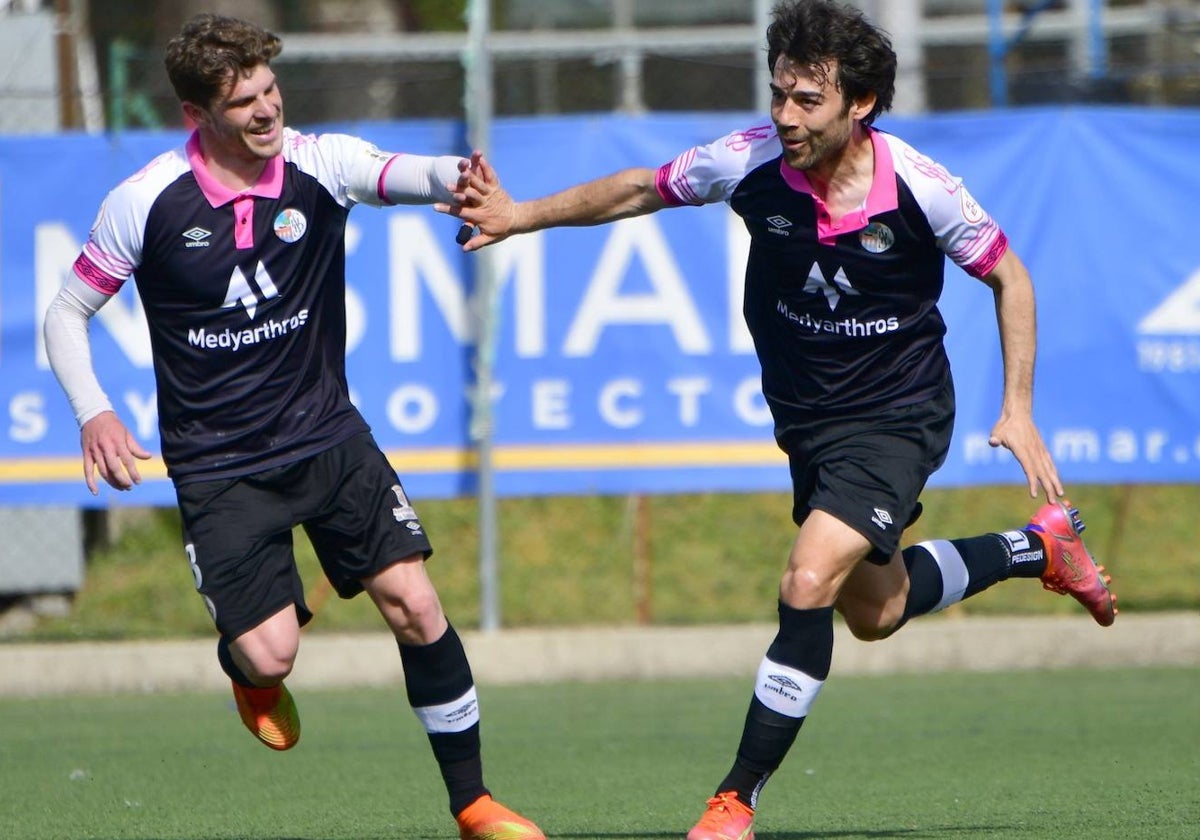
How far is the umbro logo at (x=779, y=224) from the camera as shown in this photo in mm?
5566

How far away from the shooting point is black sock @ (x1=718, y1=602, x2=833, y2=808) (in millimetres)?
5238

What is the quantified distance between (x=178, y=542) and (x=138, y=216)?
7.00 m

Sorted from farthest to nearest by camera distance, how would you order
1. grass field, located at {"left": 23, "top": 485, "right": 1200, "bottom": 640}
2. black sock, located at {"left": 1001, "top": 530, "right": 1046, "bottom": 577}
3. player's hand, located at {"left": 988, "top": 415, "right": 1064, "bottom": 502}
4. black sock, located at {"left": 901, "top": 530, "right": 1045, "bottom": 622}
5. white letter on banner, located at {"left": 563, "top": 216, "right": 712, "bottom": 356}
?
grass field, located at {"left": 23, "top": 485, "right": 1200, "bottom": 640} → white letter on banner, located at {"left": 563, "top": 216, "right": 712, "bottom": 356} → black sock, located at {"left": 1001, "top": 530, "right": 1046, "bottom": 577} → black sock, located at {"left": 901, "top": 530, "right": 1045, "bottom": 622} → player's hand, located at {"left": 988, "top": 415, "right": 1064, "bottom": 502}

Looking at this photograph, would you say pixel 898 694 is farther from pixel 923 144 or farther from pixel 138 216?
pixel 138 216

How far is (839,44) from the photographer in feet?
17.7

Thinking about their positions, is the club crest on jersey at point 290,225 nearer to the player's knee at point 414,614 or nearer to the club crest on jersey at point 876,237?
the player's knee at point 414,614

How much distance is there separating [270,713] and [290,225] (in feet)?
5.20

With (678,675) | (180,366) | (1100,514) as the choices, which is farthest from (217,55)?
(1100,514)

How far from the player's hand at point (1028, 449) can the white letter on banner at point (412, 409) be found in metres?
4.77

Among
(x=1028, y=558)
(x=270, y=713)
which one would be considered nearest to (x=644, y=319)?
(x=1028, y=558)

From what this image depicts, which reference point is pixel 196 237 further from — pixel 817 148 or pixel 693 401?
pixel 693 401

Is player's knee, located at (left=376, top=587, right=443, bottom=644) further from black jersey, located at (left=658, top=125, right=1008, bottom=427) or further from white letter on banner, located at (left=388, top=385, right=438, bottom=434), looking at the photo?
white letter on banner, located at (left=388, top=385, right=438, bottom=434)

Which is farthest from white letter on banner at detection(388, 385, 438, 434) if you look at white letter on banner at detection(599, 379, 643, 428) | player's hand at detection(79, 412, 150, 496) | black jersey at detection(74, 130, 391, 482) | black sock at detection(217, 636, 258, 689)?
player's hand at detection(79, 412, 150, 496)

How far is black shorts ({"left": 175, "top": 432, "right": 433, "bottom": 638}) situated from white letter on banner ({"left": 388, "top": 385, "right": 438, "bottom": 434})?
3972mm
